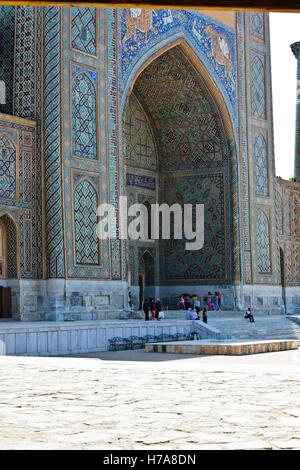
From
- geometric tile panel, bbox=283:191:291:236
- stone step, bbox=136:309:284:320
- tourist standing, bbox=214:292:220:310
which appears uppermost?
geometric tile panel, bbox=283:191:291:236

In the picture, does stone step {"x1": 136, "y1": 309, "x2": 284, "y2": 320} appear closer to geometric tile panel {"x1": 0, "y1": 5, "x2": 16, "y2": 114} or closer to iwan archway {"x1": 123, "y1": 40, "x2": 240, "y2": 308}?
iwan archway {"x1": 123, "y1": 40, "x2": 240, "y2": 308}

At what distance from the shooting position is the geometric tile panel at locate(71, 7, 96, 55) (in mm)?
14328

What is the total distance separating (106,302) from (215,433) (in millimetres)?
11364

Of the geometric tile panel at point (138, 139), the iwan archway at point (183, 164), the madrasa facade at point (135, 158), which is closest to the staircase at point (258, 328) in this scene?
the madrasa facade at point (135, 158)

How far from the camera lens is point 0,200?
42.4 ft

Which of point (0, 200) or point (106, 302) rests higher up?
point (0, 200)

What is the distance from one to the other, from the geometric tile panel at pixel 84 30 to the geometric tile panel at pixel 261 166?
651 cm

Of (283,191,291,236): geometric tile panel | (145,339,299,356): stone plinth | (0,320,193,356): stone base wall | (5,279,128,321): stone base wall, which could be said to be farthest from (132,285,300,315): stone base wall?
(145,339,299,356): stone plinth

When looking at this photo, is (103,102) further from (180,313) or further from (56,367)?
(56,367)

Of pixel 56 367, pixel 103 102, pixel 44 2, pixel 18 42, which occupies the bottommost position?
pixel 56 367

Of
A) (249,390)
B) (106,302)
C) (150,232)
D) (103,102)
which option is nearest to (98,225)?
(106,302)

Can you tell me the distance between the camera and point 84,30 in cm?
1461

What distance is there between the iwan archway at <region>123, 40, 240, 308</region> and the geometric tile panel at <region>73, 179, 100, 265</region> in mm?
4350

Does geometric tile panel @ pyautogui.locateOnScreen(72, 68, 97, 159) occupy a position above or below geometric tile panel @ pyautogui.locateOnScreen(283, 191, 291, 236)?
above
